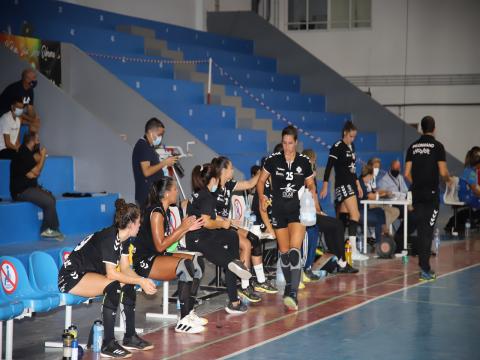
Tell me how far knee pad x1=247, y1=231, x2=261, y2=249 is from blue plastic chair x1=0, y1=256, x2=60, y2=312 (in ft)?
9.51

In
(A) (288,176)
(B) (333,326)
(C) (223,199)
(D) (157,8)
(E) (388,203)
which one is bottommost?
(B) (333,326)

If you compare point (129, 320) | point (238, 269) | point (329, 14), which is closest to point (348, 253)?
point (238, 269)

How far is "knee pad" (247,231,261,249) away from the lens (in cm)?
885

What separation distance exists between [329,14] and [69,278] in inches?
598

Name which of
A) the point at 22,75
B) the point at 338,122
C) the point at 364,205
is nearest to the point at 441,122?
the point at 338,122

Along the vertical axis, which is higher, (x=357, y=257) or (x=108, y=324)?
(x=108, y=324)

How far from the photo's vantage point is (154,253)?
738 cm

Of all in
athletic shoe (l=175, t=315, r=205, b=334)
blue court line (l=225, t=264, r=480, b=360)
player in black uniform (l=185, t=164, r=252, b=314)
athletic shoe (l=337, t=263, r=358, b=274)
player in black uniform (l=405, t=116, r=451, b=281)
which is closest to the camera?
blue court line (l=225, t=264, r=480, b=360)

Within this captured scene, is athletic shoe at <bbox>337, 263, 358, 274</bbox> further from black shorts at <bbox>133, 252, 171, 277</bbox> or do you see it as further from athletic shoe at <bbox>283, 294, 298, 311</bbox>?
black shorts at <bbox>133, 252, 171, 277</bbox>

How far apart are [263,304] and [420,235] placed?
7.42ft

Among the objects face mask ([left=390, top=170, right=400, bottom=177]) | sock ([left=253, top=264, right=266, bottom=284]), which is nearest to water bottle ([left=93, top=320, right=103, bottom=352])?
sock ([left=253, top=264, right=266, bottom=284])

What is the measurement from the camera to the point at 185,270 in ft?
23.6

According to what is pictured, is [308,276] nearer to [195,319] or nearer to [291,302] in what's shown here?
[291,302]

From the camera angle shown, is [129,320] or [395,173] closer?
[129,320]
